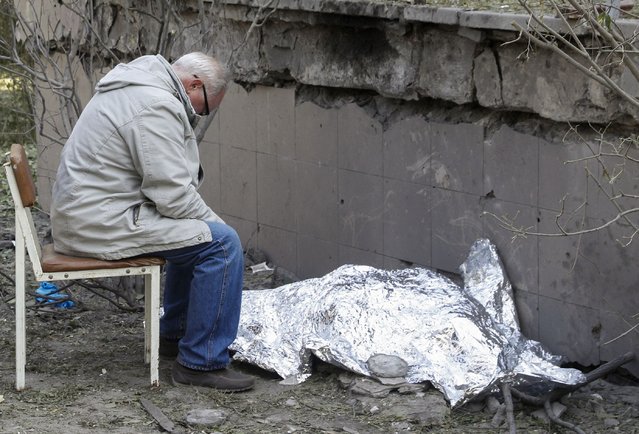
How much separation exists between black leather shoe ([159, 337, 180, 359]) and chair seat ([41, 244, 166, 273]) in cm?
73

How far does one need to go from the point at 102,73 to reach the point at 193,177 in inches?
139

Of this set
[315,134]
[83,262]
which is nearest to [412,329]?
[83,262]

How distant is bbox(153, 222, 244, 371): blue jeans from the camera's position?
4.78 m

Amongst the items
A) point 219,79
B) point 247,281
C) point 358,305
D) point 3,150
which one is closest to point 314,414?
point 358,305

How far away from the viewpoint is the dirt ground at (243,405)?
15.0ft

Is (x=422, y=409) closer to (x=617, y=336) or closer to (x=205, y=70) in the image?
(x=617, y=336)

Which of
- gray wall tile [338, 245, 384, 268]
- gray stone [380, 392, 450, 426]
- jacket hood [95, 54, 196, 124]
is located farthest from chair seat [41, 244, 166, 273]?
gray wall tile [338, 245, 384, 268]

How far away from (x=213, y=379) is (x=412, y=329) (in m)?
0.96

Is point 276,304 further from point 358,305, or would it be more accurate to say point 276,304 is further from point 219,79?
point 219,79

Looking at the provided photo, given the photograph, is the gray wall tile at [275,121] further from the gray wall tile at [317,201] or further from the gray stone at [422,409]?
the gray stone at [422,409]

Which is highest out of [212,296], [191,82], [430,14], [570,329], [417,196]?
[430,14]

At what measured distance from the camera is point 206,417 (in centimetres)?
458

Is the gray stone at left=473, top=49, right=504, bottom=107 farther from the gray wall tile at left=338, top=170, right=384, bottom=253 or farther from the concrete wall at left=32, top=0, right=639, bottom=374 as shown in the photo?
the gray wall tile at left=338, top=170, right=384, bottom=253

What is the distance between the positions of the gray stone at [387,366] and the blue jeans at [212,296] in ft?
2.14
